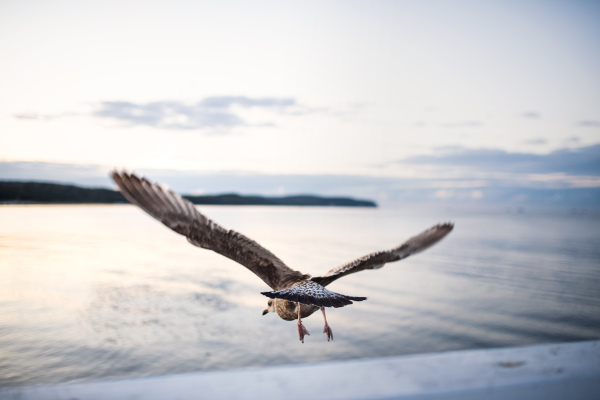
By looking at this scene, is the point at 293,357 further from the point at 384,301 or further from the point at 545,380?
the point at 545,380

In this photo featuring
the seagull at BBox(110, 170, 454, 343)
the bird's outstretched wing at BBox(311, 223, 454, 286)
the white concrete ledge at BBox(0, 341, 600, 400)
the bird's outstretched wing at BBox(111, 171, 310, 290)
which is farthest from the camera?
the white concrete ledge at BBox(0, 341, 600, 400)

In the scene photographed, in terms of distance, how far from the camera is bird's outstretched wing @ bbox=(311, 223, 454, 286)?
145 inches

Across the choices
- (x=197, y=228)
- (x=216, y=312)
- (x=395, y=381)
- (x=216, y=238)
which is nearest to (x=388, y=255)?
(x=216, y=238)

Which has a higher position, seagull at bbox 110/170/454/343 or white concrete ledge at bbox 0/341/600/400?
seagull at bbox 110/170/454/343

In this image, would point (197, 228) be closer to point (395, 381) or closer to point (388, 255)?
point (388, 255)

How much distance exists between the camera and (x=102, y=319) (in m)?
14.8

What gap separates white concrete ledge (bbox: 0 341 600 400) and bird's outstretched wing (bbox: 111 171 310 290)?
108 inches

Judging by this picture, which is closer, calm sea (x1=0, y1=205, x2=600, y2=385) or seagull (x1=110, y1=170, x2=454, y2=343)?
seagull (x1=110, y1=170, x2=454, y2=343)

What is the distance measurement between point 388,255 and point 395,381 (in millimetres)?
2741

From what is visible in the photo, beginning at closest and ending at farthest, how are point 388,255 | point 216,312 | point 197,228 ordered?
point 197,228, point 388,255, point 216,312

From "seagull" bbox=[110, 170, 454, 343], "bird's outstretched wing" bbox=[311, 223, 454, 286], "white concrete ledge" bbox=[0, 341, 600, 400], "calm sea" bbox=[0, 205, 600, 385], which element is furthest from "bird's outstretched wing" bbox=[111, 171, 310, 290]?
"calm sea" bbox=[0, 205, 600, 385]

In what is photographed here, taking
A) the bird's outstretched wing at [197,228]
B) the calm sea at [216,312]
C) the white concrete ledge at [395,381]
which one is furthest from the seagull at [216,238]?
the calm sea at [216,312]

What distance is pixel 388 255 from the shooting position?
5.06 m

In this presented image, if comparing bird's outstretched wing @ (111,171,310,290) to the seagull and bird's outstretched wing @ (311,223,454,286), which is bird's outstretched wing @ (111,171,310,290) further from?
bird's outstretched wing @ (311,223,454,286)
